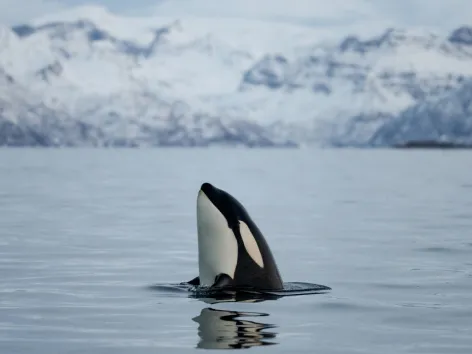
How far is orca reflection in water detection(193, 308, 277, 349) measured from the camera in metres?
10.6

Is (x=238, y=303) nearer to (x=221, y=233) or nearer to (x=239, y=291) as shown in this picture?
(x=239, y=291)

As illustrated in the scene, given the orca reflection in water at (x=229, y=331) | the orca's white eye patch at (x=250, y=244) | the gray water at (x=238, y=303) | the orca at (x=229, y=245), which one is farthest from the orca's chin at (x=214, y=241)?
the orca reflection in water at (x=229, y=331)

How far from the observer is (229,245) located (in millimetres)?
13117

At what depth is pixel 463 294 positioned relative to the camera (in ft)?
47.2

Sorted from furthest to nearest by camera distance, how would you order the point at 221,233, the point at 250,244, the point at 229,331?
1. the point at 221,233
2. the point at 250,244
3. the point at 229,331

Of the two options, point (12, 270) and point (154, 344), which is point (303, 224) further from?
point (154, 344)

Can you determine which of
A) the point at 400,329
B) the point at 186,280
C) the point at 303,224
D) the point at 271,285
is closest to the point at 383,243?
the point at 303,224

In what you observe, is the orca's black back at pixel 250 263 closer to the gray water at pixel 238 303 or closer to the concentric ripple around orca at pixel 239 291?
the concentric ripple around orca at pixel 239 291

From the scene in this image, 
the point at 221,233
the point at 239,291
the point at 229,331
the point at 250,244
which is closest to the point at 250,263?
the point at 250,244

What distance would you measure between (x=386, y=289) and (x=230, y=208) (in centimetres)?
298

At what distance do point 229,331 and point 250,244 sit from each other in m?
2.01

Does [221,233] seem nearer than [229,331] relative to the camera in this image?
No

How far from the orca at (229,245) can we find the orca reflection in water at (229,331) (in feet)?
2.50

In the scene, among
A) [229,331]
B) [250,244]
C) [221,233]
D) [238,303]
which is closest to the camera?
[229,331]
